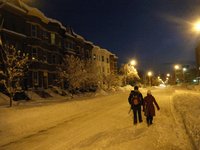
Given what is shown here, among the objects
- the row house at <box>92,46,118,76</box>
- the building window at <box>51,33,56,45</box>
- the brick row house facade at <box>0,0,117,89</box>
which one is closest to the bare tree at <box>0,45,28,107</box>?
the brick row house facade at <box>0,0,117,89</box>

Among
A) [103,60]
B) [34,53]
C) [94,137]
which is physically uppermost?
[103,60]

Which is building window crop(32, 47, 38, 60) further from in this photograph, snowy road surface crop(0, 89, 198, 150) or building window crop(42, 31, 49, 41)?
snowy road surface crop(0, 89, 198, 150)

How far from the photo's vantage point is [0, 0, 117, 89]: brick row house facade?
33531mm

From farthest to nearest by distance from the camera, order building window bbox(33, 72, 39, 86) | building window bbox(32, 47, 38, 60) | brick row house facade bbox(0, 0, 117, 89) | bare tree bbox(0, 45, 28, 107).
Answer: building window bbox(32, 47, 38, 60) < building window bbox(33, 72, 39, 86) < brick row house facade bbox(0, 0, 117, 89) < bare tree bbox(0, 45, 28, 107)

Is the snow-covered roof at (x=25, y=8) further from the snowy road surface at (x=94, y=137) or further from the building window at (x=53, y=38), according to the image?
the snowy road surface at (x=94, y=137)

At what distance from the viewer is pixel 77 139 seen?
10562 millimetres

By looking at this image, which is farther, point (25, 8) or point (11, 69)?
point (25, 8)

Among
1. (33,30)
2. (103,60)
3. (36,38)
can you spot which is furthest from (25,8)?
(103,60)

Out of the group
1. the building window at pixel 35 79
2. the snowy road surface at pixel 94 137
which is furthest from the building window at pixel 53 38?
the snowy road surface at pixel 94 137

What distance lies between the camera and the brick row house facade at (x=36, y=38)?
33.5 meters

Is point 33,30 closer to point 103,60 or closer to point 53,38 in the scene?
point 53,38

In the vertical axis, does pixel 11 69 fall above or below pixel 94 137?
above

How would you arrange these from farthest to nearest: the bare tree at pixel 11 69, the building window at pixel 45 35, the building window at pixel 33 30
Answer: the building window at pixel 45 35 < the building window at pixel 33 30 < the bare tree at pixel 11 69

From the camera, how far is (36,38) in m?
37.8
